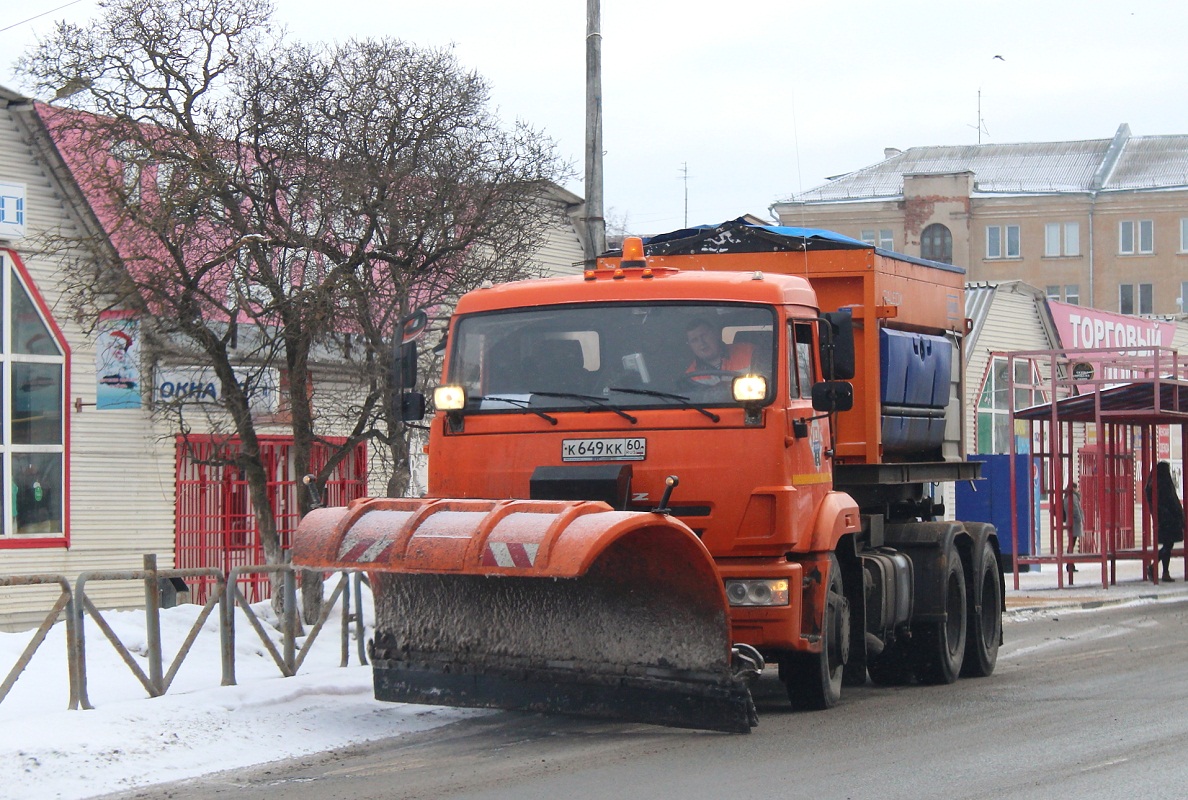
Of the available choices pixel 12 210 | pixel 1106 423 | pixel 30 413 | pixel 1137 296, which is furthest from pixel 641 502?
pixel 1137 296

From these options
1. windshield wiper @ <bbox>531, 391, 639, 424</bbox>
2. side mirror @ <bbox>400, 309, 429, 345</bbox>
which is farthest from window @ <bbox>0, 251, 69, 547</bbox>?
windshield wiper @ <bbox>531, 391, 639, 424</bbox>

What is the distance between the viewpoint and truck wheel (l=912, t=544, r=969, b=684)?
1275cm

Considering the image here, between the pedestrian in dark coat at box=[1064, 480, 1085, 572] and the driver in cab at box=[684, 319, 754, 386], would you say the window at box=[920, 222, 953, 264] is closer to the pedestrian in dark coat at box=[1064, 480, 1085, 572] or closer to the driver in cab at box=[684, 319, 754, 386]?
the pedestrian in dark coat at box=[1064, 480, 1085, 572]

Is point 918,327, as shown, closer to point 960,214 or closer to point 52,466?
point 52,466

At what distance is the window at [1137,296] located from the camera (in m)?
72.4

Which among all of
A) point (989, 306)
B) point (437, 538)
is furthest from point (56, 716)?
point (989, 306)

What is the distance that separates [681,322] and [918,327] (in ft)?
11.3

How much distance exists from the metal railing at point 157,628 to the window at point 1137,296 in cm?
6565

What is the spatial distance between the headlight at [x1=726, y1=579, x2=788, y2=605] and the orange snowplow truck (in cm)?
1

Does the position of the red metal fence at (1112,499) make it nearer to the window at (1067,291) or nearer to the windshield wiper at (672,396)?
the windshield wiper at (672,396)

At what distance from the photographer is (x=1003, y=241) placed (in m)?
73.2

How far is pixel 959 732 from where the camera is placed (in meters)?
9.73

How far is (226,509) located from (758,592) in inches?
466

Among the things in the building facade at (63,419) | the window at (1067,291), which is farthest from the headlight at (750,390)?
the window at (1067,291)
